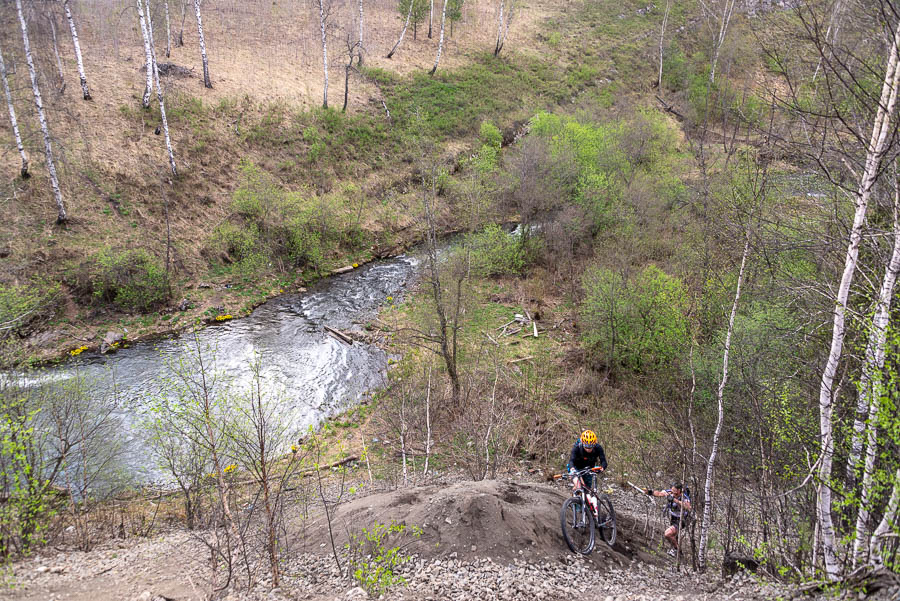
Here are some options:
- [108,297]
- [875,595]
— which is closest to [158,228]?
[108,297]

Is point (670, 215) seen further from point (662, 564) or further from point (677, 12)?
point (677, 12)

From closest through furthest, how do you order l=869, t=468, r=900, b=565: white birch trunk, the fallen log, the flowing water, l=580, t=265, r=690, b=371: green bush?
l=869, t=468, r=900, b=565: white birch trunk < the flowing water < l=580, t=265, r=690, b=371: green bush < the fallen log

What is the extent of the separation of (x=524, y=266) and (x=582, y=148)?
355 inches

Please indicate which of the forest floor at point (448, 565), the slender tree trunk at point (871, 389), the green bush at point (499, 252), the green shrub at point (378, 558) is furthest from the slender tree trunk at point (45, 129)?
the slender tree trunk at point (871, 389)

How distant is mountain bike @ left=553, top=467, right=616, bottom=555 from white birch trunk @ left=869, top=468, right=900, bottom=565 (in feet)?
15.1

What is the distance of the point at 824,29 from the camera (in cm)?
622

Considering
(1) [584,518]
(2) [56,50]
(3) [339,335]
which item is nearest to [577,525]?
(1) [584,518]

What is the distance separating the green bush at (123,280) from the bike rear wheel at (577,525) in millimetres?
23286

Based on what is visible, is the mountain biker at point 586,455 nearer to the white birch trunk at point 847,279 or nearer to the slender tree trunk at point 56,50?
the white birch trunk at point 847,279

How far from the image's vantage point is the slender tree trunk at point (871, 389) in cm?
520

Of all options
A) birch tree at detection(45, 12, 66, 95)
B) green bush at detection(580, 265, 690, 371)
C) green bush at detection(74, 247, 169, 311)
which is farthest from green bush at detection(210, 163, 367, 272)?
green bush at detection(580, 265, 690, 371)

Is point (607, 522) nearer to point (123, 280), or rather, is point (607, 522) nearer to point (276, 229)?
point (123, 280)

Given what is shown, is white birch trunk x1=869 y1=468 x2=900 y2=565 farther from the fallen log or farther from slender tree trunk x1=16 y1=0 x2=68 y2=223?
slender tree trunk x1=16 y1=0 x2=68 y2=223

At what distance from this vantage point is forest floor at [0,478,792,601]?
7.55 m
